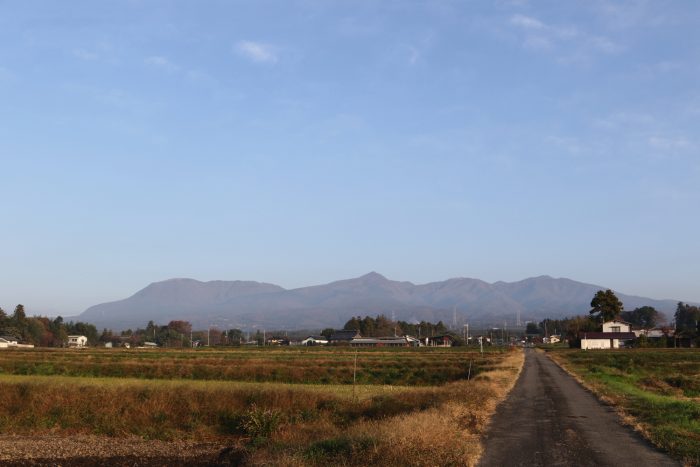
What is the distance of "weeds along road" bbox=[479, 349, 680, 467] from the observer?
1381 cm

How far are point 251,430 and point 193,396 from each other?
4.95 meters

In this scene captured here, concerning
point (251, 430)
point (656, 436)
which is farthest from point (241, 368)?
point (656, 436)

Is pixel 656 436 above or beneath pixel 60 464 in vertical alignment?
above

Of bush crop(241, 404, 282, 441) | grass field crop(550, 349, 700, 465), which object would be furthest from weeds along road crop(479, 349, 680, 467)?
bush crop(241, 404, 282, 441)

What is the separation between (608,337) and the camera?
4614 inches

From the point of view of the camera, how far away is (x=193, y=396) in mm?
27531

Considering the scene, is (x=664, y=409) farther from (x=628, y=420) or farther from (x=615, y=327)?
(x=615, y=327)

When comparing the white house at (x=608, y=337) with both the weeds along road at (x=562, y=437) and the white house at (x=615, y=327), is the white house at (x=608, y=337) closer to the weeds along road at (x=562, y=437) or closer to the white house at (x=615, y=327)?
the white house at (x=615, y=327)

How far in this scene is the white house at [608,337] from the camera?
114812 mm

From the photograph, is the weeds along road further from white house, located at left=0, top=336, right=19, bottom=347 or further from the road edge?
white house, located at left=0, top=336, right=19, bottom=347

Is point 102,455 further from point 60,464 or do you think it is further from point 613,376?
point 613,376

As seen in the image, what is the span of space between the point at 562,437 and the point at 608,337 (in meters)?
109

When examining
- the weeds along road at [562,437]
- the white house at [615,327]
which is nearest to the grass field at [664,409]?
the weeds along road at [562,437]

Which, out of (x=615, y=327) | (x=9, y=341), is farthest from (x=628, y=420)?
(x=9, y=341)
